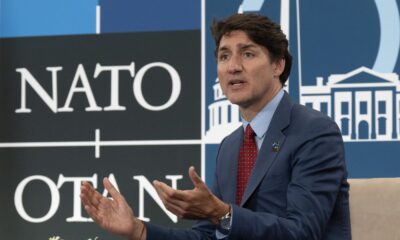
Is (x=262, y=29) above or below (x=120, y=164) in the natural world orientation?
above

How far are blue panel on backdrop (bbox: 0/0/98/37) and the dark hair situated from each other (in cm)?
183

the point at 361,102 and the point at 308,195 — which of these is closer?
the point at 308,195

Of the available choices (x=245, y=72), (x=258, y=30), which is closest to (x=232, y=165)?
(x=245, y=72)

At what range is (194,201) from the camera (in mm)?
1694

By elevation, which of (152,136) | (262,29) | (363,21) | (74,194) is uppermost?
(363,21)

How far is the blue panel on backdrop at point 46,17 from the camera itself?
388 cm

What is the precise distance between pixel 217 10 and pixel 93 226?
1.38 metres

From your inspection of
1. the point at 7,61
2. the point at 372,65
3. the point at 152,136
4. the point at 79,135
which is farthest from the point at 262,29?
the point at 7,61

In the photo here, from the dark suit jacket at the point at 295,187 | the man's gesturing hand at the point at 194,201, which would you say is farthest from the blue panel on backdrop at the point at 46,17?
the man's gesturing hand at the point at 194,201

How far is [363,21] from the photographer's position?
3.48 metres

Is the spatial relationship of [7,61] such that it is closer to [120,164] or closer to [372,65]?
[120,164]

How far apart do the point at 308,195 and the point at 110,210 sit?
21.7 inches

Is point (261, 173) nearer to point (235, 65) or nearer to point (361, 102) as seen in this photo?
point (235, 65)

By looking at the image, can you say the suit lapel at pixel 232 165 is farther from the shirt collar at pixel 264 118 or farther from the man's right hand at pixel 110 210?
the man's right hand at pixel 110 210
